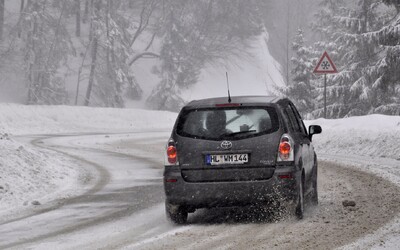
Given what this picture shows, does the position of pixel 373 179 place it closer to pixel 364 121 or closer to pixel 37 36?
pixel 364 121

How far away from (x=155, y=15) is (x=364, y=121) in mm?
51971

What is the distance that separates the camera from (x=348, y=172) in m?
16.5

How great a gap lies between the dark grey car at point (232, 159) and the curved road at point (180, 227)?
34 centimetres

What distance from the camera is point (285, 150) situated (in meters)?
9.58

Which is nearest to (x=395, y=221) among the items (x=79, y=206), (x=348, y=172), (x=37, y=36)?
(x=79, y=206)

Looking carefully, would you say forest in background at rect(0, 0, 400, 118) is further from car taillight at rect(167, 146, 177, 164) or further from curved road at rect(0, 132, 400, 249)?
car taillight at rect(167, 146, 177, 164)

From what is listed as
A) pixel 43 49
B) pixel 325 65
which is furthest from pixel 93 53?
pixel 325 65

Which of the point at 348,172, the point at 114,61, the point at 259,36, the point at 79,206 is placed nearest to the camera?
the point at 79,206

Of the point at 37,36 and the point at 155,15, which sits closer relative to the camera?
the point at 37,36

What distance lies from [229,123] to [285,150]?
0.79 m

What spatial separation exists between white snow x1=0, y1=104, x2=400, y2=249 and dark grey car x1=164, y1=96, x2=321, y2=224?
57.9 inches

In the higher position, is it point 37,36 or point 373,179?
point 37,36

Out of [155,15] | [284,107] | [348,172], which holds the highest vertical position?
[155,15]

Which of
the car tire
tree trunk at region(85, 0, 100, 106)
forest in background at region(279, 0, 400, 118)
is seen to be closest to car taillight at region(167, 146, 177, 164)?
the car tire
